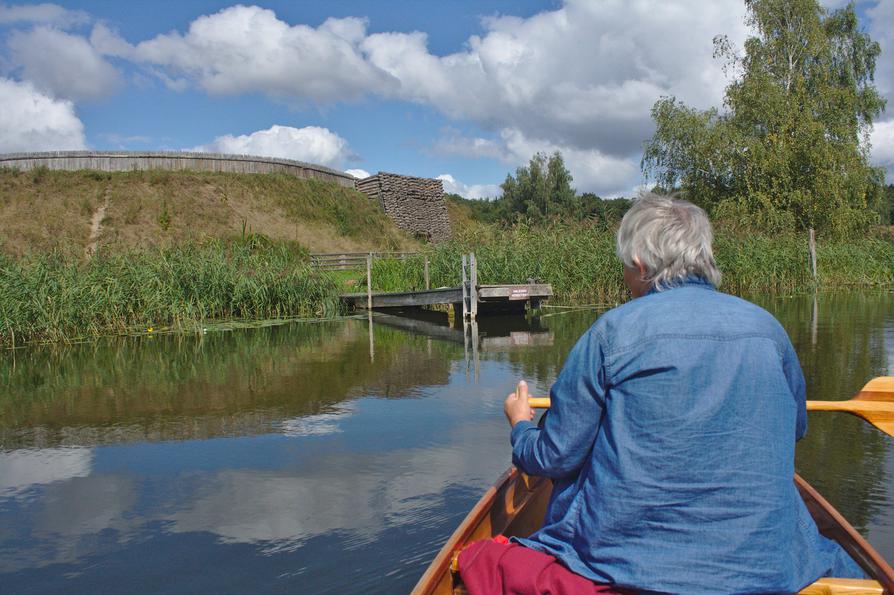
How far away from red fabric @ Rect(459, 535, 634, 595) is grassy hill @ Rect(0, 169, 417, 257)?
2921 centimetres

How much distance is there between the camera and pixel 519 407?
2.26 meters

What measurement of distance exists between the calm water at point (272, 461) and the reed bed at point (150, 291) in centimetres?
142

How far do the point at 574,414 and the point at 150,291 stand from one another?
12.5 meters

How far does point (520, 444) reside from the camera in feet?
6.68

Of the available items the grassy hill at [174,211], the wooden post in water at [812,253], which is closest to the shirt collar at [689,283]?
the wooden post in water at [812,253]

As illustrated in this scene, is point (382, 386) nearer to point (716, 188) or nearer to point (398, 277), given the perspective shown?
point (398, 277)

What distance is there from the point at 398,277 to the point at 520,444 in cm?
1755

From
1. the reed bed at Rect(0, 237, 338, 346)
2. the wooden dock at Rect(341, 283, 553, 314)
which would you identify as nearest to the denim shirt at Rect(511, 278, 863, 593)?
the reed bed at Rect(0, 237, 338, 346)

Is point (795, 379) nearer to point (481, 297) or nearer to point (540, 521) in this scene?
point (540, 521)

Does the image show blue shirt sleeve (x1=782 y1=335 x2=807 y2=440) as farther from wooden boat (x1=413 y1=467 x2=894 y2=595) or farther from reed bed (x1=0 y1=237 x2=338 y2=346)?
reed bed (x1=0 y1=237 x2=338 y2=346)

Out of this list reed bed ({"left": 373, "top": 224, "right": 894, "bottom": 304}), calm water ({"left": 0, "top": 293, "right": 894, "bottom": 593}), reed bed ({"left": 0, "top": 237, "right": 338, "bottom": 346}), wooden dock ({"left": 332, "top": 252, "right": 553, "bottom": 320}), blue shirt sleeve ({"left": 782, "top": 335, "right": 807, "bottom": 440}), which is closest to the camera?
blue shirt sleeve ({"left": 782, "top": 335, "right": 807, "bottom": 440})

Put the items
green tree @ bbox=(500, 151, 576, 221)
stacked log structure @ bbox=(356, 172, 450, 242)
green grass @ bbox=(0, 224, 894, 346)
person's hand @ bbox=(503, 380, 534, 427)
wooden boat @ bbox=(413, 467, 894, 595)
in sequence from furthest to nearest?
green tree @ bbox=(500, 151, 576, 221), stacked log structure @ bbox=(356, 172, 450, 242), green grass @ bbox=(0, 224, 894, 346), person's hand @ bbox=(503, 380, 534, 427), wooden boat @ bbox=(413, 467, 894, 595)

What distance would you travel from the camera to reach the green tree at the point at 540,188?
52625mm

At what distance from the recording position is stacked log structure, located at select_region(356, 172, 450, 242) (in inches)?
1703
